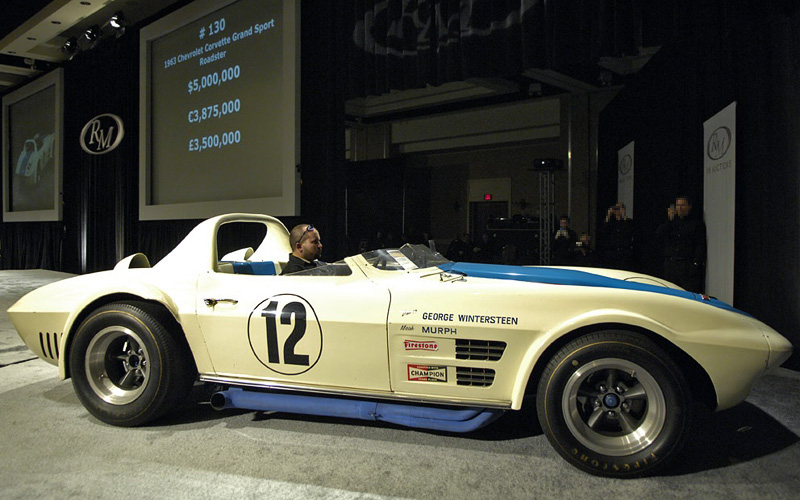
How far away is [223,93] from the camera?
8.77 m

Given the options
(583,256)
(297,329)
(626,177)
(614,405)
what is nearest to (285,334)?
(297,329)

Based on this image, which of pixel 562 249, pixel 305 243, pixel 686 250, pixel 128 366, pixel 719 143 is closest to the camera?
pixel 128 366

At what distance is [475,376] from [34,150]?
17078 millimetres

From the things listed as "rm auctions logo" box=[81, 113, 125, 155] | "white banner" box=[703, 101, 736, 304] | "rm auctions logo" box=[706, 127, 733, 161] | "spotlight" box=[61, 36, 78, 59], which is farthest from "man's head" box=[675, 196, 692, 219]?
"spotlight" box=[61, 36, 78, 59]

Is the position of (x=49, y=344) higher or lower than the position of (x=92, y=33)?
lower

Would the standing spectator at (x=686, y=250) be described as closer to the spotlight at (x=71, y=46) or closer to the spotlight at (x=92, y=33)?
the spotlight at (x=92, y=33)

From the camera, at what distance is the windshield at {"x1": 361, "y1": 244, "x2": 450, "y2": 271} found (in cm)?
289

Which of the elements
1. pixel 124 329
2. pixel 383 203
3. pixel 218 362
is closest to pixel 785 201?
pixel 218 362

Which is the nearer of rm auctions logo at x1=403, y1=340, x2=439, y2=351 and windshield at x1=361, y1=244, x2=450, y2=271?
rm auctions logo at x1=403, y1=340, x2=439, y2=351

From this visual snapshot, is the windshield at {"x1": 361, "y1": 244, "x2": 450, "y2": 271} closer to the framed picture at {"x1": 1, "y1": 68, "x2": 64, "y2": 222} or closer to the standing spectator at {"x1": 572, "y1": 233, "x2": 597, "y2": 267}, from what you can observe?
the standing spectator at {"x1": 572, "y1": 233, "x2": 597, "y2": 267}

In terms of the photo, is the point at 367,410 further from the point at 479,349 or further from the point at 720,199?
the point at 720,199

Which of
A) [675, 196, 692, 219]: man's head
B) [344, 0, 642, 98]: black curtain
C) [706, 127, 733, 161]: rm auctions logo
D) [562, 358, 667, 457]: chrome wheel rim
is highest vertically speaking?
[344, 0, 642, 98]: black curtain

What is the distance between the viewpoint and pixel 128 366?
313cm

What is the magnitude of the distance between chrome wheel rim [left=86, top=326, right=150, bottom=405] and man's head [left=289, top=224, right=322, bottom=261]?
3.57 feet
